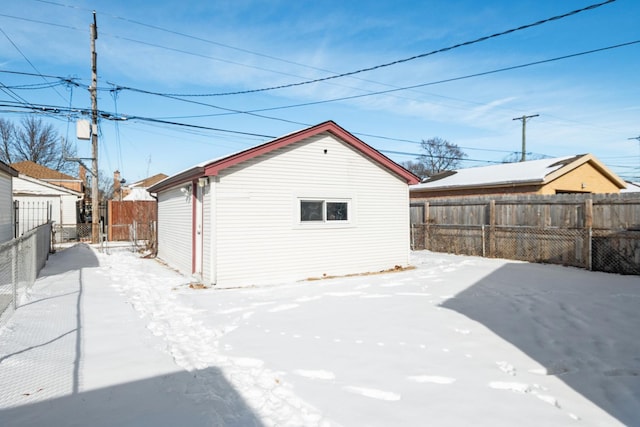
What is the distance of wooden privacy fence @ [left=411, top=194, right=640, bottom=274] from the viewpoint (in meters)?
9.96

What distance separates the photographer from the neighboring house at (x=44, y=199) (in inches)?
846

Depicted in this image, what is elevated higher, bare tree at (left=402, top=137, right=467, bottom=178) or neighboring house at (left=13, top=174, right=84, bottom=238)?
bare tree at (left=402, top=137, right=467, bottom=178)

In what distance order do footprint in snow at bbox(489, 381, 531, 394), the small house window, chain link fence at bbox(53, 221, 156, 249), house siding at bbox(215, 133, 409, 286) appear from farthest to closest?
1. chain link fence at bbox(53, 221, 156, 249)
2. the small house window
3. house siding at bbox(215, 133, 409, 286)
4. footprint in snow at bbox(489, 381, 531, 394)

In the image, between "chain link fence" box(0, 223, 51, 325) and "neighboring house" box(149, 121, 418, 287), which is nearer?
"chain link fence" box(0, 223, 51, 325)

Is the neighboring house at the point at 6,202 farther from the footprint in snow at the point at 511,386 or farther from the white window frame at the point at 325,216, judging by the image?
the footprint in snow at the point at 511,386

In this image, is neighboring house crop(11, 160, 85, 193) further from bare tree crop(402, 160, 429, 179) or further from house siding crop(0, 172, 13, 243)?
bare tree crop(402, 160, 429, 179)

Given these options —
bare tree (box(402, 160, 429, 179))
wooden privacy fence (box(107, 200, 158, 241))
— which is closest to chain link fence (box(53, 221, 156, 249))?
wooden privacy fence (box(107, 200, 158, 241))

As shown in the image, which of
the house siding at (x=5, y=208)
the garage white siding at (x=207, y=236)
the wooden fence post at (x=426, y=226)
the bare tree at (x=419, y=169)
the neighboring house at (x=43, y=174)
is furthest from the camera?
the bare tree at (x=419, y=169)

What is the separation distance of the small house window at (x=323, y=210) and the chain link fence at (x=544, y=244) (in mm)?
5775

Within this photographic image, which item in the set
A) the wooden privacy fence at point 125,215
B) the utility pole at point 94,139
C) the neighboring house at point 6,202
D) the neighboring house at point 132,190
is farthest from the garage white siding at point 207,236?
the wooden privacy fence at point 125,215

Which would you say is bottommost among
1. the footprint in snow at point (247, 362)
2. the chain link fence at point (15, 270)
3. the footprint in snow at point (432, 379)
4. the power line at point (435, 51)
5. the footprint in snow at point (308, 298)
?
the footprint in snow at point (432, 379)

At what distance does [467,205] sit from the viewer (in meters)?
14.0

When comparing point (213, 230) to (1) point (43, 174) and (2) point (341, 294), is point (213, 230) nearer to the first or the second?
(2) point (341, 294)

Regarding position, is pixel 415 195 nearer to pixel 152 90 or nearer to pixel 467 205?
pixel 467 205
